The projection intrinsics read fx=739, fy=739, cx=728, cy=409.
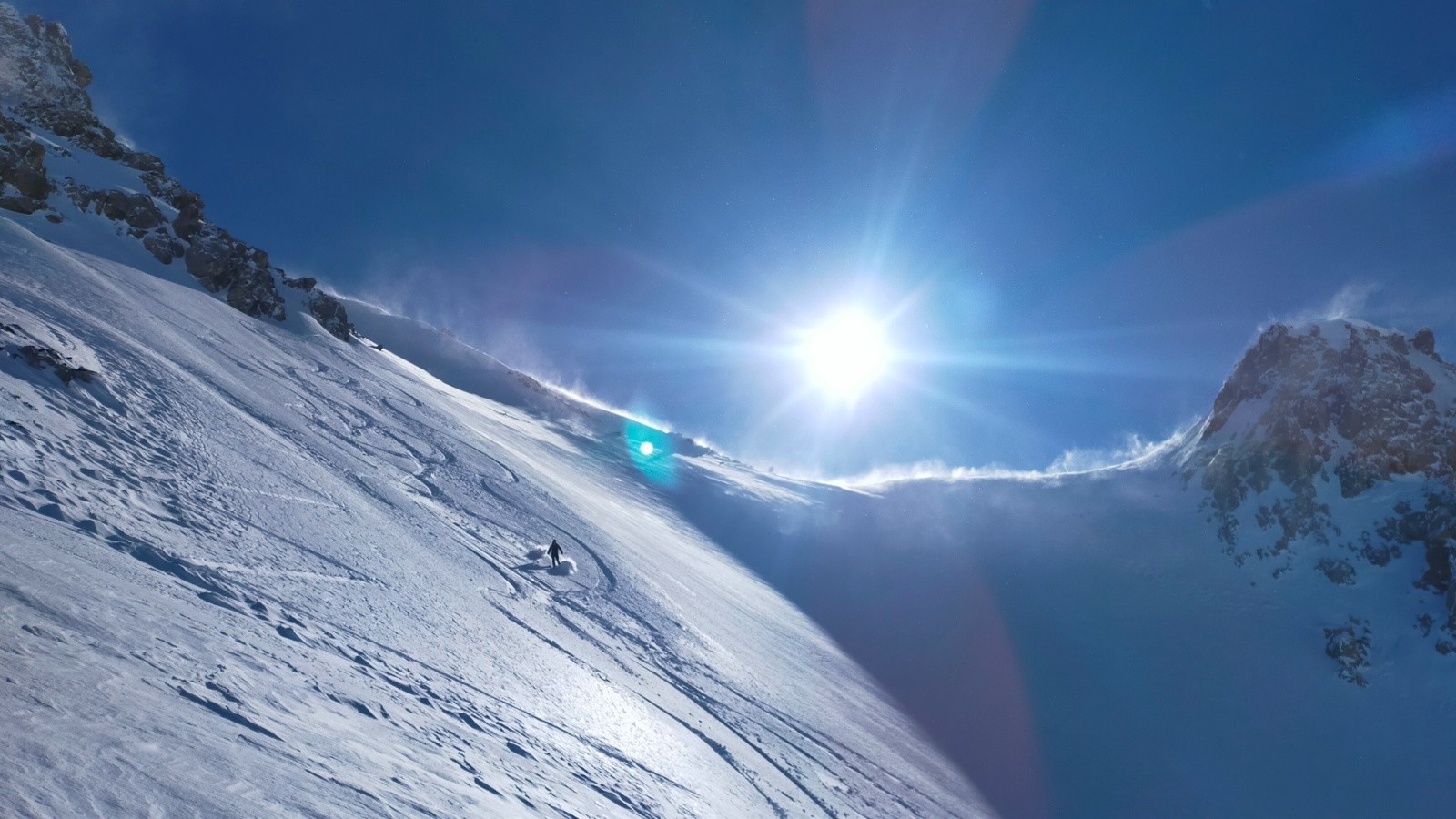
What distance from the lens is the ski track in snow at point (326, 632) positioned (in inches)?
186

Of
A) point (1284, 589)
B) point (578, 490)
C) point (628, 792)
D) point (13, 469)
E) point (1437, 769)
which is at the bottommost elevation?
point (628, 792)

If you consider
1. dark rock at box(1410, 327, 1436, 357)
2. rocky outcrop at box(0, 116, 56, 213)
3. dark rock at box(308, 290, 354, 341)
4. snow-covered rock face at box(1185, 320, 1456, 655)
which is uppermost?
dark rock at box(1410, 327, 1436, 357)

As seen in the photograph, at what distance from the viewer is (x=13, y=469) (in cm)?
776

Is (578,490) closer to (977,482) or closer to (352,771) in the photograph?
(352,771)

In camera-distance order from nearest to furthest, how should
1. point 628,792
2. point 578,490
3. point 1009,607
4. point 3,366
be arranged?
point 628,792 → point 3,366 → point 578,490 → point 1009,607

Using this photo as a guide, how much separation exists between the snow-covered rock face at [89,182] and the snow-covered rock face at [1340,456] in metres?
52.6

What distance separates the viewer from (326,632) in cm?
803

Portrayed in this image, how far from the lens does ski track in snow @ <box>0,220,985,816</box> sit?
15.5 feet

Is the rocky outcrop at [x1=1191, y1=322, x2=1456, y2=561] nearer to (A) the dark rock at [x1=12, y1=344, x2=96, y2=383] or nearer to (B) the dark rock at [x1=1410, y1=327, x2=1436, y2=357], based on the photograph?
(B) the dark rock at [x1=1410, y1=327, x2=1436, y2=357]

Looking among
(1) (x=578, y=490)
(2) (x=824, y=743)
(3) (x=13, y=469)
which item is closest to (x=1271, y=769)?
(2) (x=824, y=743)

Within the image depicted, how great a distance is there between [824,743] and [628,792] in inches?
349

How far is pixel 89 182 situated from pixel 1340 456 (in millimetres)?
66473

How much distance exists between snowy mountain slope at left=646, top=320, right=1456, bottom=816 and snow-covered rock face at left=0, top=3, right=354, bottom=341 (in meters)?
23.8

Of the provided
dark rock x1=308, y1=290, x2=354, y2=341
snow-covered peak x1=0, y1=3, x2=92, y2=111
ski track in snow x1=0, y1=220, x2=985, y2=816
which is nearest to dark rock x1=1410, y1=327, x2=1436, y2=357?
ski track in snow x1=0, y1=220, x2=985, y2=816
